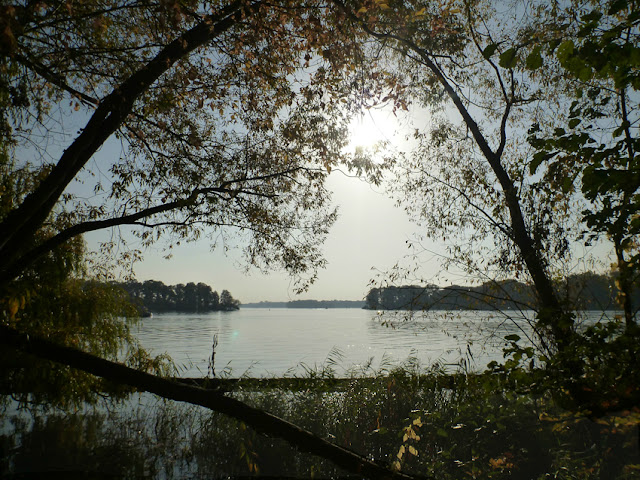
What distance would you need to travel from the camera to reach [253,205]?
7980 mm

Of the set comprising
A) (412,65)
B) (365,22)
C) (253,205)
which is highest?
(412,65)

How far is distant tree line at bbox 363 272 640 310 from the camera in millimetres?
6598

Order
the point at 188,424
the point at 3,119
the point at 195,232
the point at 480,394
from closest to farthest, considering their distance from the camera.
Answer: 1. the point at 3,119
2. the point at 480,394
3. the point at 195,232
4. the point at 188,424

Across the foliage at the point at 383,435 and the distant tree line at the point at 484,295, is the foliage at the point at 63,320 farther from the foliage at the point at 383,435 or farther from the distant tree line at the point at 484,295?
the distant tree line at the point at 484,295

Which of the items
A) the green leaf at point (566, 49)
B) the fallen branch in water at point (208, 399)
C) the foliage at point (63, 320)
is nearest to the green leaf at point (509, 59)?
the green leaf at point (566, 49)

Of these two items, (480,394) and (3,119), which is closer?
(3,119)

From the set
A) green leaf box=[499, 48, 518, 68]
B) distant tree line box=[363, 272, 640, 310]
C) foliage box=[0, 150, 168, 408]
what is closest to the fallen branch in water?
green leaf box=[499, 48, 518, 68]

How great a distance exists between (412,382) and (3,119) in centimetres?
808

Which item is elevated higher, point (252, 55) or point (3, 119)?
point (252, 55)

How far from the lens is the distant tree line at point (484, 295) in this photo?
6.60m

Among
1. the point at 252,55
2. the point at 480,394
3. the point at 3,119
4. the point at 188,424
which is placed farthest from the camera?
the point at 188,424

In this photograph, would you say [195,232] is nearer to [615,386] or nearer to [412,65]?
[412,65]

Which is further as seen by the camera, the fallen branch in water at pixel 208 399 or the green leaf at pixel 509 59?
the fallen branch in water at pixel 208 399

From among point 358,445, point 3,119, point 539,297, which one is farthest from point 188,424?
point 539,297
